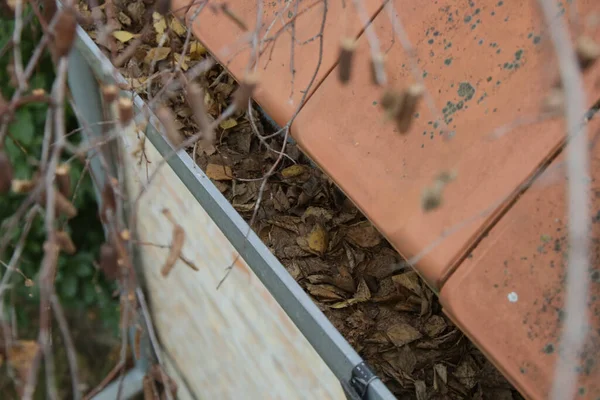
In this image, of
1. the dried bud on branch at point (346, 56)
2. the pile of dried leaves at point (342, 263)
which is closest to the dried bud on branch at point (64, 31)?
the dried bud on branch at point (346, 56)

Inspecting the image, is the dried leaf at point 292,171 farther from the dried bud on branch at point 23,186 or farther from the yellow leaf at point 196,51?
the dried bud on branch at point 23,186

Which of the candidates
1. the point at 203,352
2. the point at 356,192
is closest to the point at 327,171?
the point at 356,192

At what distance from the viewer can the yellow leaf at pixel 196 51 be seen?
1274mm

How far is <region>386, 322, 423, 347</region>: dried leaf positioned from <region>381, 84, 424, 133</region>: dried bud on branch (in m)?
0.62

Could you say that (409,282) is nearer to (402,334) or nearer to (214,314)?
(402,334)

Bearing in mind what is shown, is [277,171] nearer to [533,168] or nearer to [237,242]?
[237,242]

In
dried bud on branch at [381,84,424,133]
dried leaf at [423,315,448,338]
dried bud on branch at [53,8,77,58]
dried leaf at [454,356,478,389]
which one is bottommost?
dried leaf at [454,356,478,389]

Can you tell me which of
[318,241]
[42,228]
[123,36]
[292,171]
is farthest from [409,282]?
[42,228]

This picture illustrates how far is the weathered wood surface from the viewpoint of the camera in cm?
102

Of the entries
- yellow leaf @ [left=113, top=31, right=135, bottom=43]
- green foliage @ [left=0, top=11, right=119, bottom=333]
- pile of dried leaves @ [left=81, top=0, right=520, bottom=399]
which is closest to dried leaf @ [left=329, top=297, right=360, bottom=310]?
pile of dried leaves @ [left=81, top=0, right=520, bottom=399]

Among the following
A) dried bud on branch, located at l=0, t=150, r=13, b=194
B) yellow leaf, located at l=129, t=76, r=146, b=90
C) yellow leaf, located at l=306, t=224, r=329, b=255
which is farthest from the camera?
yellow leaf, located at l=306, t=224, r=329, b=255

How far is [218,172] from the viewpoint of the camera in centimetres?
120

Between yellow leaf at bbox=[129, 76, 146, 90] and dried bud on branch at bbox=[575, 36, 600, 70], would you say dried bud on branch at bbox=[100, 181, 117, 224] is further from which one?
dried bud on branch at bbox=[575, 36, 600, 70]

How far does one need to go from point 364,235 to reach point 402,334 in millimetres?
206
